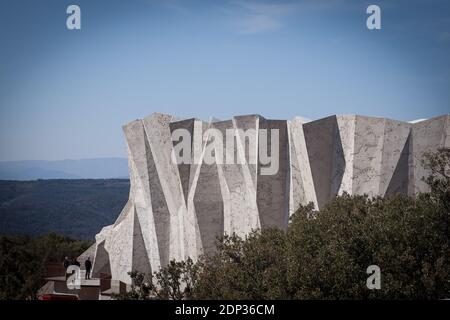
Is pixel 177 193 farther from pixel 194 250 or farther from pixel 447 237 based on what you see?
pixel 447 237

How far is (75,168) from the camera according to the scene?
180 metres

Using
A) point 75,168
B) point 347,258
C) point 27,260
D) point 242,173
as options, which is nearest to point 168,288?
point 347,258

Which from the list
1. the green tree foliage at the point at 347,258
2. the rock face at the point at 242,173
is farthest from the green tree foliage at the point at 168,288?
the rock face at the point at 242,173

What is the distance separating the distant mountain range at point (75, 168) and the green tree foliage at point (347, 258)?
405ft

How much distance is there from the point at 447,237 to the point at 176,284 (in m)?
7.02

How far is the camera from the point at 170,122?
3078 centimetres

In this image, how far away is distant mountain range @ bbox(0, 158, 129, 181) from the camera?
14600 centimetres

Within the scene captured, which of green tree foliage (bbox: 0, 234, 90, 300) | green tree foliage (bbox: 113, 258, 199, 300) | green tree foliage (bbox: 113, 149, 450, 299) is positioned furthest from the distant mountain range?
green tree foliage (bbox: 113, 149, 450, 299)

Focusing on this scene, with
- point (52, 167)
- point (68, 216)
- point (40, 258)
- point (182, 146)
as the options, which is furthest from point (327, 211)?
point (52, 167)

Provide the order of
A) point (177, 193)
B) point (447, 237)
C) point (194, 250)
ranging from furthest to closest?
point (177, 193)
point (194, 250)
point (447, 237)

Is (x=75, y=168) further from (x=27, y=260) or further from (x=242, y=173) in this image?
(x=242, y=173)

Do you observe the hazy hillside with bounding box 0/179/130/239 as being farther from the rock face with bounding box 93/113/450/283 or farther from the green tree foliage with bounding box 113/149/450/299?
the green tree foliage with bounding box 113/149/450/299

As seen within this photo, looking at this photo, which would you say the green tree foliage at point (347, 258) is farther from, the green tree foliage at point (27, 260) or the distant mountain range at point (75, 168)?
the distant mountain range at point (75, 168)
